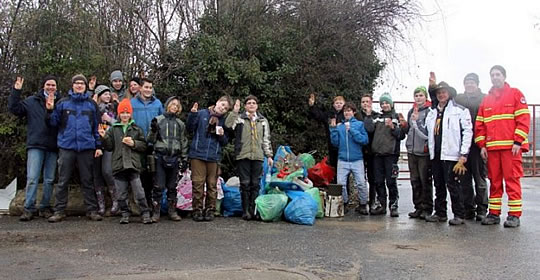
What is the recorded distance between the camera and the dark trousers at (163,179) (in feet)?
23.9

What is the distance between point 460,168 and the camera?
7367 millimetres

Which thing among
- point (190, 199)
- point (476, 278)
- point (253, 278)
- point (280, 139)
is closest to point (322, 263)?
point (253, 278)

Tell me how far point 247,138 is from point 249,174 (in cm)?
51

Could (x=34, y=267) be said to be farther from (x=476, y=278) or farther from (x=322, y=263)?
(x=476, y=278)

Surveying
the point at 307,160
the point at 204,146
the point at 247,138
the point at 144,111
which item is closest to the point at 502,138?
the point at 307,160

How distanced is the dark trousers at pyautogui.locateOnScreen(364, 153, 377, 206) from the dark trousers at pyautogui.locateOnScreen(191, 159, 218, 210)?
254cm

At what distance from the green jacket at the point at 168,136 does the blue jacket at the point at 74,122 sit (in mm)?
814

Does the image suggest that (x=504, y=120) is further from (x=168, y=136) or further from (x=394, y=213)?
(x=168, y=136)

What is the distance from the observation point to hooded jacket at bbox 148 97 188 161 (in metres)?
7.27

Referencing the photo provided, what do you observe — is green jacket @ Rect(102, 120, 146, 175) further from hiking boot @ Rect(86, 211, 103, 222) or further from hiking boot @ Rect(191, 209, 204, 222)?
hiking boot @ Rect(191, 209, 204, 222)

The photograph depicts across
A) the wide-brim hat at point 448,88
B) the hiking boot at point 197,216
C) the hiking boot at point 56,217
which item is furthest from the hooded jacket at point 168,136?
Result: the wide-brim hat at point 448,88

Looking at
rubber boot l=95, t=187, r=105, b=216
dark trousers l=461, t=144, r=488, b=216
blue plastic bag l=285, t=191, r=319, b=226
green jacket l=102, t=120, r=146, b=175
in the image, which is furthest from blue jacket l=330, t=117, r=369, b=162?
rubber boot l=95, t=187, r=105, b=216

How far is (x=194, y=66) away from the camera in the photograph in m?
9.57

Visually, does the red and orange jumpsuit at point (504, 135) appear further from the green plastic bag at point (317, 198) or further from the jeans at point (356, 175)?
the green plastic bag at point (317, 198)
